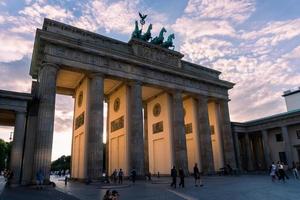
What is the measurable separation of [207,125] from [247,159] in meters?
14.6

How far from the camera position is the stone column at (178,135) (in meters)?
30.8

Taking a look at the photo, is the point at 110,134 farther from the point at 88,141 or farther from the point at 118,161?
the point at 88,141

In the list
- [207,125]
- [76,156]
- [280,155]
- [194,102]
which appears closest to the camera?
[76,156]

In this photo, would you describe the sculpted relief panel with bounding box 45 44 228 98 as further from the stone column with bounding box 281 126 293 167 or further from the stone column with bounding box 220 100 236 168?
the stone column with bounding box 281 126 293 167

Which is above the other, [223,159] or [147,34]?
[147,34]

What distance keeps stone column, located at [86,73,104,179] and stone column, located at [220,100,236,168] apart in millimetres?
20396

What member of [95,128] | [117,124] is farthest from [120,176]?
[117,124]

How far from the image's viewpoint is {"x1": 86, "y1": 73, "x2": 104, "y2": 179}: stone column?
23891mm

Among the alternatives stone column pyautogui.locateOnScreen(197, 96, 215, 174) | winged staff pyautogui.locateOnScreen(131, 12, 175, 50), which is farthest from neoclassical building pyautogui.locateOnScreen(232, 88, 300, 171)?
winged staff pyautogui.locateOnScreen(131, 12, 175, 50)

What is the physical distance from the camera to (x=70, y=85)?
3266 cm

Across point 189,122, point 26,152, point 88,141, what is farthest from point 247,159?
point 26,152

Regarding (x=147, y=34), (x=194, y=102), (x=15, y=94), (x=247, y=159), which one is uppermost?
(x=147, y=34)

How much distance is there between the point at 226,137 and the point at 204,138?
4860 mm

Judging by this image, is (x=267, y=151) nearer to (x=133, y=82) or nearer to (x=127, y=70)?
(x=133, y=82)
